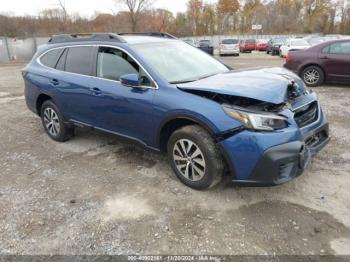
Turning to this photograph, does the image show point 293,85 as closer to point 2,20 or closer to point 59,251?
point 59,251

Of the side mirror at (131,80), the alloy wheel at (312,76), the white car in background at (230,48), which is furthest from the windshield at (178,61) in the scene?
the white car in background at (230,48)

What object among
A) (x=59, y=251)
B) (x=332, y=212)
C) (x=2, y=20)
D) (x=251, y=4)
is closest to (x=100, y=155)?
(x=59, y=251)

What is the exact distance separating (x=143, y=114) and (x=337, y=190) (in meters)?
2.36

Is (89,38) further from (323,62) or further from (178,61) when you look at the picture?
(323,62)

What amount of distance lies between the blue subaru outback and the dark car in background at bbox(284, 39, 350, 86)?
5.60 meters

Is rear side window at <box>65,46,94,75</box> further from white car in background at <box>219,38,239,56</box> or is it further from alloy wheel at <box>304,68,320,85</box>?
white car in background at <box>219,38,239,56</box>

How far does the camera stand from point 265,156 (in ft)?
9.59

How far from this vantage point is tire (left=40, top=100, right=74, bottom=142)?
5.17 meters

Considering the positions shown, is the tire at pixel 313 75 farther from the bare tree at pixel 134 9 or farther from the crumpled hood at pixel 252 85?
the bare tree at pixel 134 9

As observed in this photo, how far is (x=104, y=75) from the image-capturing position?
4.22 meters

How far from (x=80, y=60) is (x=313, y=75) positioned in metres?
7.09

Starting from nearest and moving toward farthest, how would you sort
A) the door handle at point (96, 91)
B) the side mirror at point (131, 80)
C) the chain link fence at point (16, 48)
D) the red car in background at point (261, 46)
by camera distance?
the side mirror at point (131, 80) < the door handle at point (96, 91) < the chain link fence at point (16, 48) < the red car in background at point (261, 46)

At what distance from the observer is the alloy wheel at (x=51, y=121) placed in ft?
17.3

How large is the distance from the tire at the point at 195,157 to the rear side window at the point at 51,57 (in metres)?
2.71
